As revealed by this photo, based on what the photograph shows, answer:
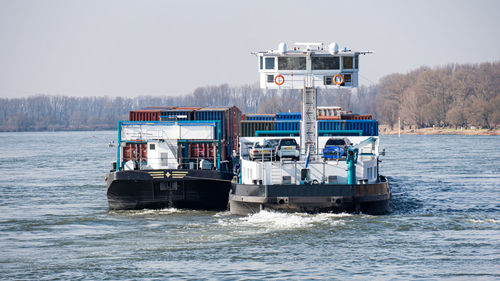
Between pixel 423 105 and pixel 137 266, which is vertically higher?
pixel 423 105

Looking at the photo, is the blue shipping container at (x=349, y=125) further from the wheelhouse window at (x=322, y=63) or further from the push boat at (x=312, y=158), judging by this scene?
the wheelhouse window at (x=322, y=63)

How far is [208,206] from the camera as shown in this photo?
37.8 m

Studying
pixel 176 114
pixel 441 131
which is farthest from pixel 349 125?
pixel 441 131

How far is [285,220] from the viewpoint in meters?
31.3

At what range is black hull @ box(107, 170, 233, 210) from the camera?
120ft

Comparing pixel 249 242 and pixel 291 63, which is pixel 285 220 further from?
pixel 291 63

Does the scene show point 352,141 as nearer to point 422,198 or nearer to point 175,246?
point 422,198

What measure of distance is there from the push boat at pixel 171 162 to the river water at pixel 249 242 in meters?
0.97

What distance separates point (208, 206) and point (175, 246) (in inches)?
411

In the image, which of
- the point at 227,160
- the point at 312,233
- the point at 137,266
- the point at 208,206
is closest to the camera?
the point at 137,266

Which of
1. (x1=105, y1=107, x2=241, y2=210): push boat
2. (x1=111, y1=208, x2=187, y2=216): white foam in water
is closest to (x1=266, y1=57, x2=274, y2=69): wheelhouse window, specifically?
(x1=105, y1=107, x2=241, y2=210): push boat

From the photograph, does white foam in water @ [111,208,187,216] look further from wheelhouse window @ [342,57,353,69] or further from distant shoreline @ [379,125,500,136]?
distant shoreline @ [379,125,500,136]

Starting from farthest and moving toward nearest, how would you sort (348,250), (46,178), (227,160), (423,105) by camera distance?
(423,105), (46,178), (227,160), (348,250)

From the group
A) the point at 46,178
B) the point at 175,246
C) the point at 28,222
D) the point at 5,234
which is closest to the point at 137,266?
the point at 175,246
